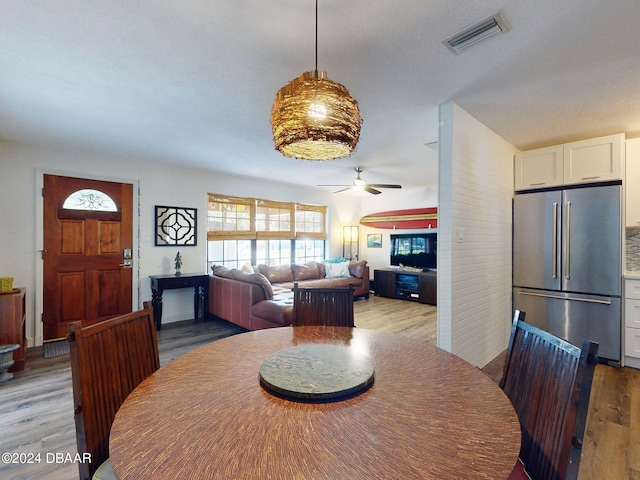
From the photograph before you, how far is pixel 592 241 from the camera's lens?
3.16 meters

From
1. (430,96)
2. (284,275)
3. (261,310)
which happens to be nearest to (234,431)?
(430,96)

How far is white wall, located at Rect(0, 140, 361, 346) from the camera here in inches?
143

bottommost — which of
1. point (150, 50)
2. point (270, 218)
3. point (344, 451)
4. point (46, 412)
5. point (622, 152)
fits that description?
point (46, 412)

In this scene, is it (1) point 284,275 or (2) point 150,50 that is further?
(1) point 284,275

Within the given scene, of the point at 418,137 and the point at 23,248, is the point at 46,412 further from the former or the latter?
the point at 418,137

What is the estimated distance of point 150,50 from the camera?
6.31 feet

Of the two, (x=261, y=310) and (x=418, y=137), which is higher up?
(x=418, y=137)

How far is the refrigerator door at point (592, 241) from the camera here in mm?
3059

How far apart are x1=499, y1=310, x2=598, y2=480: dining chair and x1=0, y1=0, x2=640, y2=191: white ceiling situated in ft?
5.43

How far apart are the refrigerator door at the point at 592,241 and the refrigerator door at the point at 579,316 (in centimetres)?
12

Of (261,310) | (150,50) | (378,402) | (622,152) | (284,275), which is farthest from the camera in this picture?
(284,275)

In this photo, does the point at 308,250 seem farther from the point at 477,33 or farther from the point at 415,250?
the point at 477,33

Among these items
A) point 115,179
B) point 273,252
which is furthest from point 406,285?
point 115,179

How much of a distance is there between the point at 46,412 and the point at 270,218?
446cm
